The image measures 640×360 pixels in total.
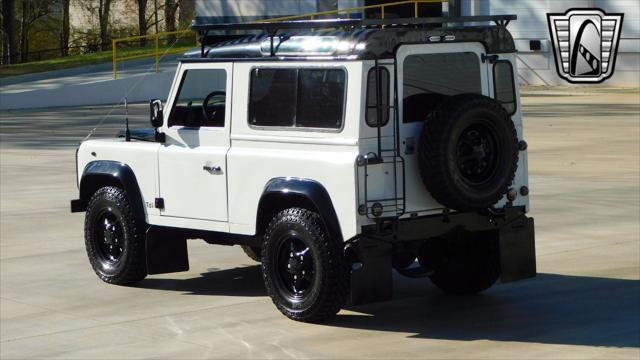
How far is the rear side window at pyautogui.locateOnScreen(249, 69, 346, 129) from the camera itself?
30.0 ft

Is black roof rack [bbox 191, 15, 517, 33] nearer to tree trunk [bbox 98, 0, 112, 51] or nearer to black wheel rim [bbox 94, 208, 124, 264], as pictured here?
black wheel rim [bbox 94, 208, 124, 264]

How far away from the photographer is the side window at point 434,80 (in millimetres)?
9211

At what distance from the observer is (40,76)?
140 ft

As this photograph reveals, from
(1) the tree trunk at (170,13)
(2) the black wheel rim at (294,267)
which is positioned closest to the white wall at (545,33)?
(1) the tree trunk at (170,13)

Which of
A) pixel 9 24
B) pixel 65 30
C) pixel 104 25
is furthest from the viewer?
pixel 104 25

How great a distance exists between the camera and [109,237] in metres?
11.1

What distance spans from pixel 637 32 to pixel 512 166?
105 feet

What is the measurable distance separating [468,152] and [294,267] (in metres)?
1.47

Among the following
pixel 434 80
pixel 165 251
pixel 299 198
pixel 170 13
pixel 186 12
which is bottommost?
pixel 165 251

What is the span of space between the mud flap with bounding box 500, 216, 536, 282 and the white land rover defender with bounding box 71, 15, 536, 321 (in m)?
0.01

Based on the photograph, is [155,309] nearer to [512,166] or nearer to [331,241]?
[331,241]

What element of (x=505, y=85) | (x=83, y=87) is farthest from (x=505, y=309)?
(x=83, y=87)

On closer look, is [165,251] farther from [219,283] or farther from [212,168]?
[212,168]

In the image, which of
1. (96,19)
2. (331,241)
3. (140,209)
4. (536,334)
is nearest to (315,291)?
(331,241)
